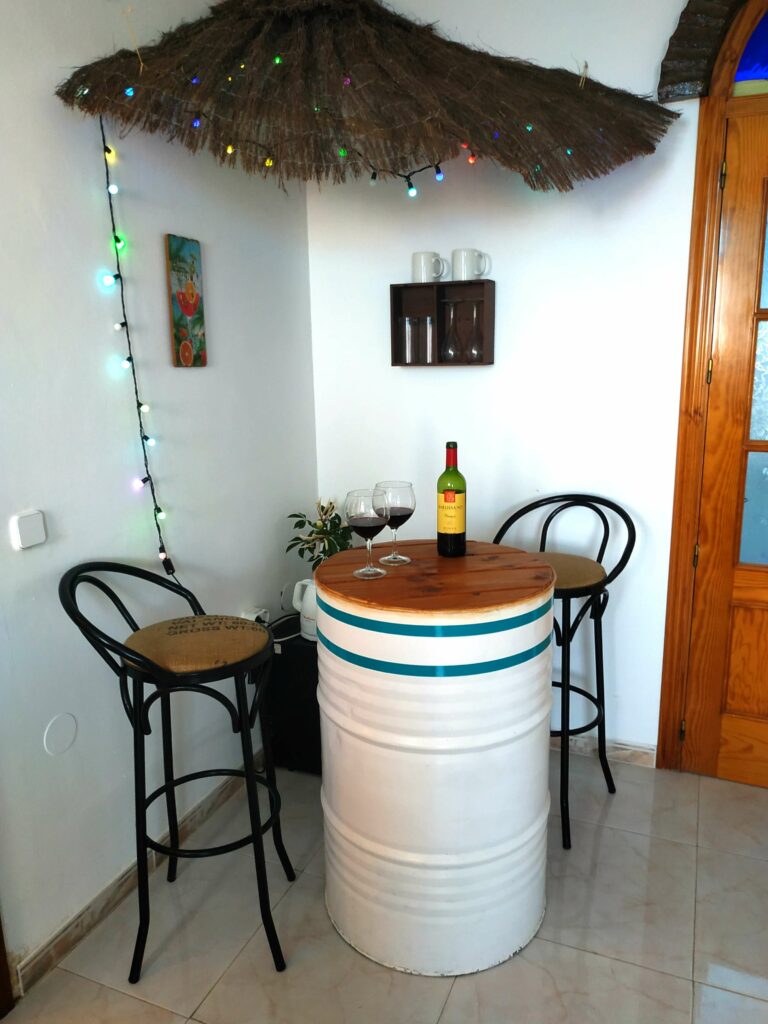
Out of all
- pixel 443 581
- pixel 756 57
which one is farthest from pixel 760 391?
pixel 443 581

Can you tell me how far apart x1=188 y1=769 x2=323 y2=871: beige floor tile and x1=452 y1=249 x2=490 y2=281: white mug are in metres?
1.87

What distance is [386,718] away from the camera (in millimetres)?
1699

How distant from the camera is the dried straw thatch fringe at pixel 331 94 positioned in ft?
5.74

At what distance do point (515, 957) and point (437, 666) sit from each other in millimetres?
863

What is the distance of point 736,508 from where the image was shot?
2496 mm

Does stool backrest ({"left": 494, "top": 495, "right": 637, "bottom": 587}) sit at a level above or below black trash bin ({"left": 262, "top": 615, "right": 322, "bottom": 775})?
above

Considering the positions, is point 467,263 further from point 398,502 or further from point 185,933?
point 185,933

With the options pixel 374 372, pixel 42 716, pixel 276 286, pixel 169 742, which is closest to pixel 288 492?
pixel 374 372

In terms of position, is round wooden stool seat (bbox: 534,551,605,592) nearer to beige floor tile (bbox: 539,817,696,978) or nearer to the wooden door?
the wooden door

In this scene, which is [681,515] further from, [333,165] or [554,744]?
[333,165]

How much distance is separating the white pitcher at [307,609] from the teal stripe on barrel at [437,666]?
2.80 feet

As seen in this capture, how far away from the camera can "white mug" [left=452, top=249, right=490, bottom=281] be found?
8.64ft

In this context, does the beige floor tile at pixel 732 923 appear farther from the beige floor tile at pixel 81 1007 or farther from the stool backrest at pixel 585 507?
the beige floor tile at pixel 81 1007

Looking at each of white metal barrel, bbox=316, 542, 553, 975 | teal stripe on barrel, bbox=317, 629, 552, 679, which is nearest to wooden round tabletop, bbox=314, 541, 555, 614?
white metal barrel, bbox=316, 542, 553, 975
